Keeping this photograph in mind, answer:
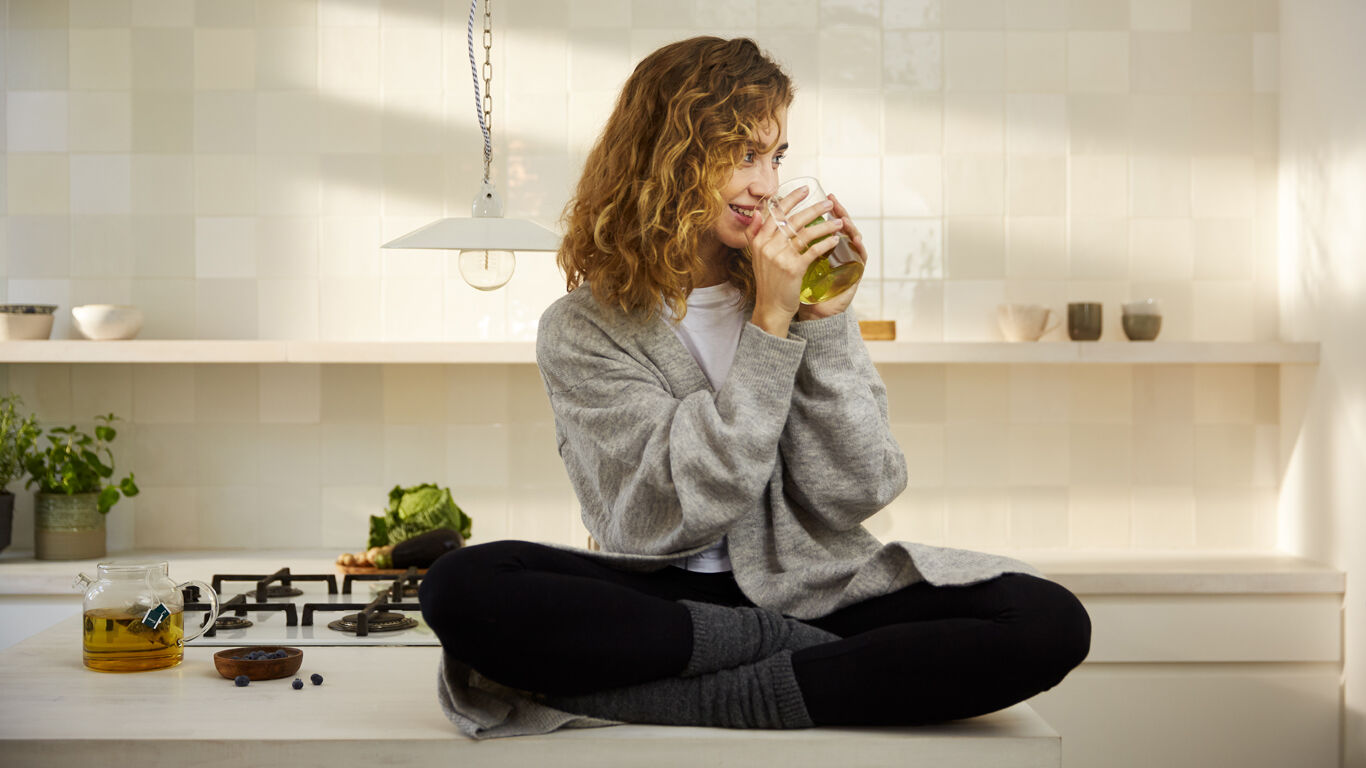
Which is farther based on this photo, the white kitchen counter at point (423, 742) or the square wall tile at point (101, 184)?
the square wall tile at point (101, 184)

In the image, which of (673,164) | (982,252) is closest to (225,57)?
(673,164)

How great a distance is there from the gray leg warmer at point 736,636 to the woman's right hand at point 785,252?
0.36 meters

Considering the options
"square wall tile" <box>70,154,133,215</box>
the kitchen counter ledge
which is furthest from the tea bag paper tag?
"square wall tile" <box>70,154,133,215</box>

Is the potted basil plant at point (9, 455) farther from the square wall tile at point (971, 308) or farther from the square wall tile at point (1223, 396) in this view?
the square wall tile at point (1223, 396)

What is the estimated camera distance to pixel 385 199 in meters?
3.03

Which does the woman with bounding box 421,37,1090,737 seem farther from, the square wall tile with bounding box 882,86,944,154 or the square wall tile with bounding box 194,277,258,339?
the square wall tile with bounding box 194,277,258,339

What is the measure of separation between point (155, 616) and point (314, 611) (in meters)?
0.37

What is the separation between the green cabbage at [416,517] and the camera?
8.29 feet

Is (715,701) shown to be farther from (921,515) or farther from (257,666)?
(921,515)

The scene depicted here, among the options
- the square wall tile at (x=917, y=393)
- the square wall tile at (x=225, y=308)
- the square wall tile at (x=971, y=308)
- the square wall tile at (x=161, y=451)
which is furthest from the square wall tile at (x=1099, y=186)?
the square wall tile at (x=161, y=451)

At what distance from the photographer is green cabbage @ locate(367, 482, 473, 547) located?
2525 mm

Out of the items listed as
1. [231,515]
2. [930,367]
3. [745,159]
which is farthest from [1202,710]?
[231,515]

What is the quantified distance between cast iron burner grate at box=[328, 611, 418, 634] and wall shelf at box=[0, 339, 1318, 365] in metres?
0.89

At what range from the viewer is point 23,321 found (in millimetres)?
2838
